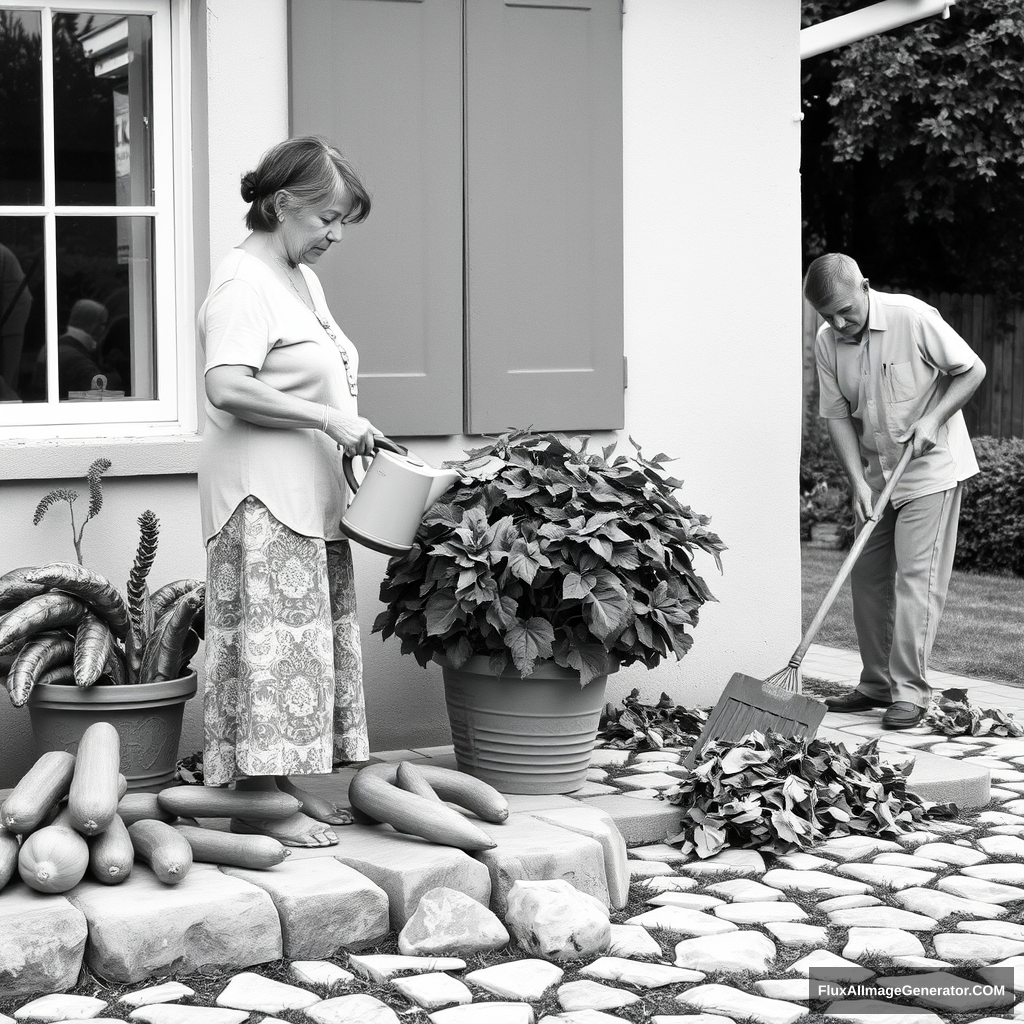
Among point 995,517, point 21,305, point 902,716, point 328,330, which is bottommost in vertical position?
point 902,716

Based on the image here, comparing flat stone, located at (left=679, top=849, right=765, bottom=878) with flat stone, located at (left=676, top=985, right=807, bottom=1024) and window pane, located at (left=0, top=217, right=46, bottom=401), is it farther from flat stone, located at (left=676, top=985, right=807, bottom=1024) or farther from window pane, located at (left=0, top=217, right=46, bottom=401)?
window pane, located at (left=0, top=217, right=46, bottom=401)

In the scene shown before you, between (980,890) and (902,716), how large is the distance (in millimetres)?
1741

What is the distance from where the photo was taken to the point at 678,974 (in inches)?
124

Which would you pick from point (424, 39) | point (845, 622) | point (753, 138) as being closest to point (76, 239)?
point (424, 39)

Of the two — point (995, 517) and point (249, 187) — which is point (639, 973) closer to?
point (249, 187)

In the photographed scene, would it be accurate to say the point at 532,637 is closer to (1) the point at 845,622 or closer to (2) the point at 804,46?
(2) the point at 804,46

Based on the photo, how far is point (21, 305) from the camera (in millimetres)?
4543

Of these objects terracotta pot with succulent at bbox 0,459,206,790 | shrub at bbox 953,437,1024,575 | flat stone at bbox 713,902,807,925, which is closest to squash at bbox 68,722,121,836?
terracotta pot with succulent at bbox 0,459,206,790

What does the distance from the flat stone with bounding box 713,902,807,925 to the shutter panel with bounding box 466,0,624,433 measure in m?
2.00

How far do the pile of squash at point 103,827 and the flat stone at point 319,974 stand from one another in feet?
0.93

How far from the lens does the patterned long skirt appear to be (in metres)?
3.54

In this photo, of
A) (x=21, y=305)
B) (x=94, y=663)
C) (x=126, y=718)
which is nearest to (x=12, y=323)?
(x=21, y=305)

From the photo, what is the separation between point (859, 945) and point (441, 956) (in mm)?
955

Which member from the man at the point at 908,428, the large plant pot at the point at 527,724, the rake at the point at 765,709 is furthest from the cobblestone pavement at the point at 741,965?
the man at the point at 908,428
